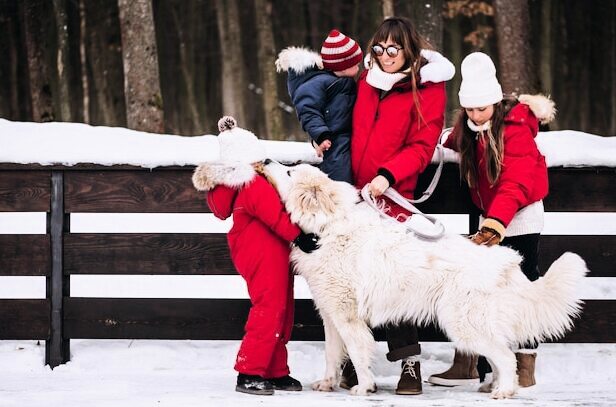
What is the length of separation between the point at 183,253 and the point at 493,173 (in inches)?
89.4

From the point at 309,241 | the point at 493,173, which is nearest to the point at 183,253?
the point at 309,241

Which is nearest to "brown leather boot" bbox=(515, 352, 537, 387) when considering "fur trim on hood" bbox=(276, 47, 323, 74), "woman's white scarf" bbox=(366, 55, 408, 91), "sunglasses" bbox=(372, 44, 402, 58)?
"woman's white scarf" bbox=(366, 55, 408, 91)

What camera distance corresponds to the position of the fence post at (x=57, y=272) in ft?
20.9

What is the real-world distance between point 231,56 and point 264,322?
639 inches

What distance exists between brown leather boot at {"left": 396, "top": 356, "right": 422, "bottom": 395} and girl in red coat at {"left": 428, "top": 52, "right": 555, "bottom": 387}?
0.39m

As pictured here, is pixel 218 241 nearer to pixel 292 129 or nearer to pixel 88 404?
pixel 88 404

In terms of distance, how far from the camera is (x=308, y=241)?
532 cm

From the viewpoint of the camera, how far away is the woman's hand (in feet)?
17.0

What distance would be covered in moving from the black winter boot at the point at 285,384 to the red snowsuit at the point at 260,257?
4cm

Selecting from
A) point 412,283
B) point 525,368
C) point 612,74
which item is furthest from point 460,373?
point 612,74

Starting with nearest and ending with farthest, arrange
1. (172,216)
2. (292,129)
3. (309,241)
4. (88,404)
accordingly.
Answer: (88,404)
(309,241)
(172,216)
(292,129)

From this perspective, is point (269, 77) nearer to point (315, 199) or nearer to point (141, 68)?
point (141, 68)

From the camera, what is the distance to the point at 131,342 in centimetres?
661

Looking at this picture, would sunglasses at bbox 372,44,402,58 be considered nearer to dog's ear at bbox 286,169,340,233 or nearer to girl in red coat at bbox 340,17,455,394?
girl in red coat at bbox 340,17,455,394
